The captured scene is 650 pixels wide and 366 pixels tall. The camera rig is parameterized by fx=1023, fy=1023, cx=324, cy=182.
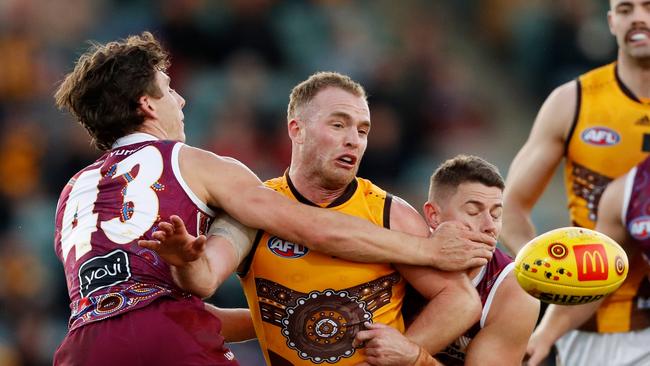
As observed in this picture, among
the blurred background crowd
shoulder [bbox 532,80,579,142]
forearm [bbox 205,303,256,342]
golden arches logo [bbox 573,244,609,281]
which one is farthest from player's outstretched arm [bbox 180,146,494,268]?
the blurred background crowd

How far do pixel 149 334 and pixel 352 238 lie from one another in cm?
98

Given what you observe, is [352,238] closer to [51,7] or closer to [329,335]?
[329,335]

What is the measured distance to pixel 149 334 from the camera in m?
3.91

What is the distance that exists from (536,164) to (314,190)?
6.64ft

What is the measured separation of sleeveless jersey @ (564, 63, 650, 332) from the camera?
592cm

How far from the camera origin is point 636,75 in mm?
6023

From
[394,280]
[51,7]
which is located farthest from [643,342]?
[51,7]

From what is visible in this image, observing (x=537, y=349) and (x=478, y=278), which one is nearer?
(x=478, y=278)

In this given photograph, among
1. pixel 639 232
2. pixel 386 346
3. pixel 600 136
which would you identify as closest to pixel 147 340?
pixel 386 346

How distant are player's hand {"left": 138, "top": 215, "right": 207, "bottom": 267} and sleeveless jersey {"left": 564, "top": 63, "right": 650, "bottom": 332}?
302 cm

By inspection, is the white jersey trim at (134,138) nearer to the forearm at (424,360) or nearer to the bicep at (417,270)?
the bicep at (417,270)

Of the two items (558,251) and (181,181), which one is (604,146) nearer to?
(558,251)

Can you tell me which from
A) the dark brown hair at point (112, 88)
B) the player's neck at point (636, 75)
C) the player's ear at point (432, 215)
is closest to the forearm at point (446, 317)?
the player's ear at point (432, 215)

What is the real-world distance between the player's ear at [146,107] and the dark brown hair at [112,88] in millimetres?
16
